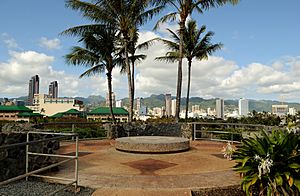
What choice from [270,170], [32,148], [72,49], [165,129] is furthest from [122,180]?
[72,49]

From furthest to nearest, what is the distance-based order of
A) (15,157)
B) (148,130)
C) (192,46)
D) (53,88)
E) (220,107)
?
(53,88), (220,107), (192,46), (148,130), (15,157)

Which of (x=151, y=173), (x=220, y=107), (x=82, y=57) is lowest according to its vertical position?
(x=151, y=173)

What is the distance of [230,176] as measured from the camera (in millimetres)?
5172

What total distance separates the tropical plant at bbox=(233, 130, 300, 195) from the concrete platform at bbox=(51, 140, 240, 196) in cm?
46

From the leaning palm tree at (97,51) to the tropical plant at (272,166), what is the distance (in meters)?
13.5

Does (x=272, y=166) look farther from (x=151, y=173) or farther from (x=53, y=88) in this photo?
(x=53, y=88)

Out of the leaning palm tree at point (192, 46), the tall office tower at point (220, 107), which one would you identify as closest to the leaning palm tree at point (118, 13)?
the leaning palm tree at point (192, 46)

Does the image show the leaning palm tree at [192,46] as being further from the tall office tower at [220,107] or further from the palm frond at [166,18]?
the tall office tower at [220,107]

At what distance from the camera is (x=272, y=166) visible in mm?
4184

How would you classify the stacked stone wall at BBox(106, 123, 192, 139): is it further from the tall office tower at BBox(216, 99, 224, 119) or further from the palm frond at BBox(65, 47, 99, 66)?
the tall office tower at BBox(216, 99, 224, 119)

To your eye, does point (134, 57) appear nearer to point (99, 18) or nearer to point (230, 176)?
point (99, 18)

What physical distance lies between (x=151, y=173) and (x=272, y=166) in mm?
2486

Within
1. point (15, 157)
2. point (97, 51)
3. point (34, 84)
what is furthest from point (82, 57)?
point (34, 84)

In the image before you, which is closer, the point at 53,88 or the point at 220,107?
the point at 220,107
